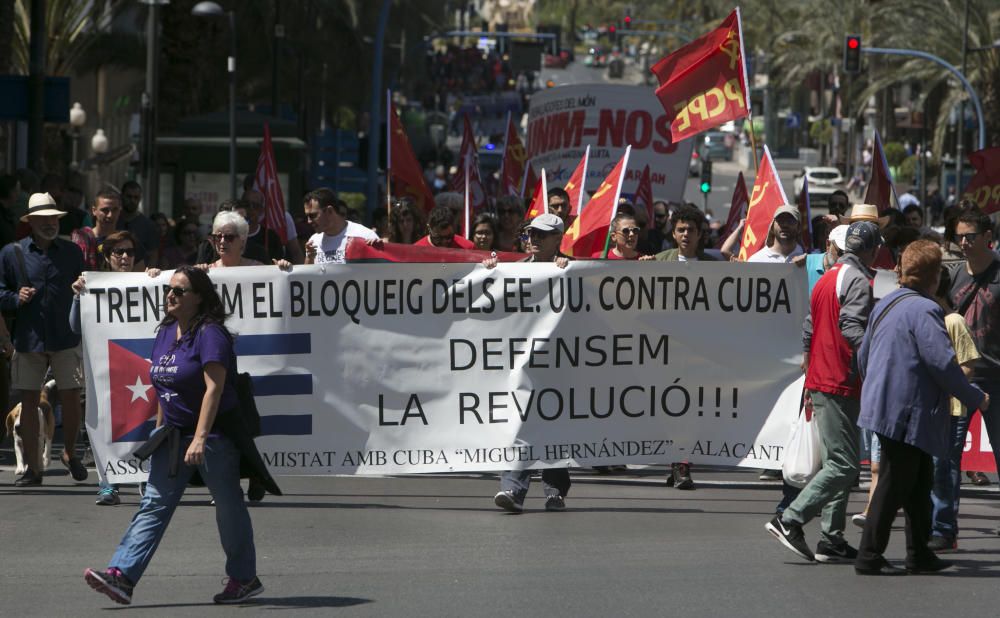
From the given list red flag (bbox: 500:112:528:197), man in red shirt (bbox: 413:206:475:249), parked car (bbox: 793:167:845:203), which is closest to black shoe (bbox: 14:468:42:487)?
man in red shirt (bbox: 413:206:475:249)

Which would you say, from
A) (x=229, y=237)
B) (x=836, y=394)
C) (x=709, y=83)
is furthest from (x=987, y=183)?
(x=229, y=237)

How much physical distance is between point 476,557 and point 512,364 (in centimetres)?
171

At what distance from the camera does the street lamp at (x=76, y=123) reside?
41.9 meters

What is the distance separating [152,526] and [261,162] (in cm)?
696

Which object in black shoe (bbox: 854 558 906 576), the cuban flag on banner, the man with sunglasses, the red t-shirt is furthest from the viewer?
the red t-shirt

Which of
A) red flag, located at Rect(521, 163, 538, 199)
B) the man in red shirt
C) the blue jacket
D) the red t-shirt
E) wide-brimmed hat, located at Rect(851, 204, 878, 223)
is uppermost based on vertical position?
red flag, located at Rect(521, 163, 538, 199)

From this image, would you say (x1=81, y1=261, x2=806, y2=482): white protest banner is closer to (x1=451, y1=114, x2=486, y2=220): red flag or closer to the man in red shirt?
the man in red shirt

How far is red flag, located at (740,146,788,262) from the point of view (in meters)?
11.2

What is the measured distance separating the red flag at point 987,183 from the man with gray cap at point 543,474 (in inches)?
201

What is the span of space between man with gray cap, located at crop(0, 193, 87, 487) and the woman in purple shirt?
325cm

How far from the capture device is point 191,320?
7.17 m

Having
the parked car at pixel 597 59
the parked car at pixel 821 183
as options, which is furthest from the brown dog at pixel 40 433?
the parked car at pixel 597 59

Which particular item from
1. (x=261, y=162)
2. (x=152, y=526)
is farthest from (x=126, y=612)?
(x=261, y=162)

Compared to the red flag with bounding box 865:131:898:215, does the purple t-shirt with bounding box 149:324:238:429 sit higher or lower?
lower
